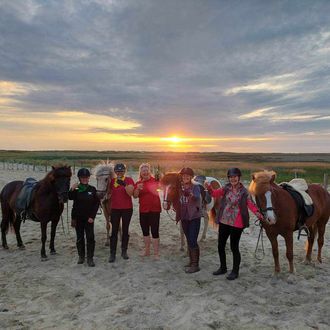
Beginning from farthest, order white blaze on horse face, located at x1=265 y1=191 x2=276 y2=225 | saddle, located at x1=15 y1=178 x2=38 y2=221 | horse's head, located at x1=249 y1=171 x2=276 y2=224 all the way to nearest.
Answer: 1. saddle, located at x1=15 y1=178 x2=38 y2=221
2. horse's head, located at x1=249 y1=171 x2=276 y2=224
3. white blaze on horse face, located at x1=265 y1=191 x2=276 y2=225

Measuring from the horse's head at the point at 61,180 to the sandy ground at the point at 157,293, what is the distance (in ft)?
4.21

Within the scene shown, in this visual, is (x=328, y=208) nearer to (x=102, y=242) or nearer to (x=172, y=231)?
(x=172, y=231)

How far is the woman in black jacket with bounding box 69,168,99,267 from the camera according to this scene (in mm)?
5777

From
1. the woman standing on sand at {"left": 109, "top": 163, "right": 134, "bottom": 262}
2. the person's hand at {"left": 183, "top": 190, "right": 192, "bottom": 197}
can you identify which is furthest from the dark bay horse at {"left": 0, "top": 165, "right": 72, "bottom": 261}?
the person's hand at {"left": 183, "top": 190, "right": 192, "bottom": 197}

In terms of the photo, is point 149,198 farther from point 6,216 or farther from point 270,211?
point 6,216

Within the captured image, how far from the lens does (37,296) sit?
4574 mm

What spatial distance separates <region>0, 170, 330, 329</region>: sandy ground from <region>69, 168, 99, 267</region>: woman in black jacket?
17.1 inches

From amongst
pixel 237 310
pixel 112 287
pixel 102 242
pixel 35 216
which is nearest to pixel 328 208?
pixel 237 310

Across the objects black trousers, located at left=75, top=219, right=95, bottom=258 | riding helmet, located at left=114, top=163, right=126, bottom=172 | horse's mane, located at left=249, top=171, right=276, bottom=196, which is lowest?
black trousers, located at left=75, top=219, right=95, bottom=258

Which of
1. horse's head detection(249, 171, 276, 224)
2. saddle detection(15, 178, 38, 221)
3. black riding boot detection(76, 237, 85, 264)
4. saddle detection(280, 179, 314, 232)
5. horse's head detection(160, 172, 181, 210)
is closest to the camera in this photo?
horse's head detection(249, 171, 276, 224)

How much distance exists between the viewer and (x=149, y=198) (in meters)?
5.96

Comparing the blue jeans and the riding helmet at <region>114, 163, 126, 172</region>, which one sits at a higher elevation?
the riding helmet at <region>114, 163, 126, 172</region>

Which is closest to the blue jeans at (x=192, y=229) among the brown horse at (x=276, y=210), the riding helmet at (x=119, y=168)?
the brown horse at (x=276, y=210)

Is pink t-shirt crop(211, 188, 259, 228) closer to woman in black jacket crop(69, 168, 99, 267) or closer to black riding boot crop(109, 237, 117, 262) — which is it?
black riding boot crop(109, 237, 117, 262)
